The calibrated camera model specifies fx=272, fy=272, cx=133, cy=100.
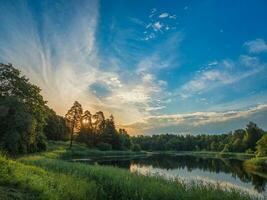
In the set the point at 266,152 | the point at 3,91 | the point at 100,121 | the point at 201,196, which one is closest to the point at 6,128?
the point at 3,91

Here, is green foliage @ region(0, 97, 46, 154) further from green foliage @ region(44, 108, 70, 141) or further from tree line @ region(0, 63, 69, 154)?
green foliage @ region(44, 108, 70, 141)

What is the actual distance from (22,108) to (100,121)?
234 ft

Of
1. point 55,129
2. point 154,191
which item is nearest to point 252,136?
point 55,129

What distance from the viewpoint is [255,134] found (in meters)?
120

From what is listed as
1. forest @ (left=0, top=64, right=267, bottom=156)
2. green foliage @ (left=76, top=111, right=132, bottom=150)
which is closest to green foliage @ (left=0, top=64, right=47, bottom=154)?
forest @ (left=0, top=64, right=267, bottom=156)

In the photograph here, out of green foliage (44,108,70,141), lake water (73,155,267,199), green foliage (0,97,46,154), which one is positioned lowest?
lake water (73,155,267,199)

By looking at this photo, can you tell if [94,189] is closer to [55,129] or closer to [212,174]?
[212,174]

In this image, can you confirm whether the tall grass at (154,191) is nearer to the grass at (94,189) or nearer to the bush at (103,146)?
the grass at (94,189)

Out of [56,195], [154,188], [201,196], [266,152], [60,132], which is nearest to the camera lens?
[56,195]

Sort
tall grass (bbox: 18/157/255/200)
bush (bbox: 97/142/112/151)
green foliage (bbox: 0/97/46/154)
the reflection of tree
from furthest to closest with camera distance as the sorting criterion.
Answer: bush (bbox: 97/142/112/151) → green foliage (bbox: 0/97/46/154) → the reflection of tree → tall grass (bbox: 18/157/255/200)

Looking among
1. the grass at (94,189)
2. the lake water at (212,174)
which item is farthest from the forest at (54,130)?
the grass at (94,189)

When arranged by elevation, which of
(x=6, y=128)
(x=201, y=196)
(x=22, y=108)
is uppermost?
(x=22, y=108)

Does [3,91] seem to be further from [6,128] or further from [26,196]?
[26,196]

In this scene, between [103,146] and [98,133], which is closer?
[103,146]
